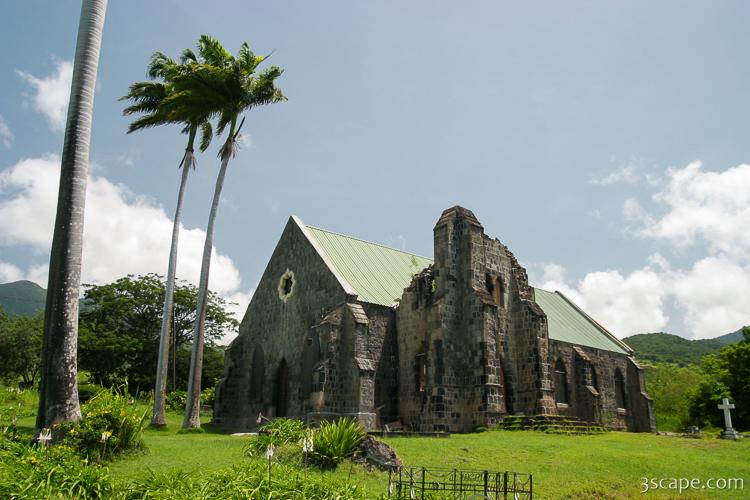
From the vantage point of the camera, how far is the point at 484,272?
25328 mm

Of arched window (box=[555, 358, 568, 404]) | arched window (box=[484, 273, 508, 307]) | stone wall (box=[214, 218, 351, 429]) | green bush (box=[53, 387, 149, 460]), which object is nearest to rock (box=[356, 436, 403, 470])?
green bush (box=[53, 387, 149, 460])

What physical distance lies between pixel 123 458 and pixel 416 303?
14.8m

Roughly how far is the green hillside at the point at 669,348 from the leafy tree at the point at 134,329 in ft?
196

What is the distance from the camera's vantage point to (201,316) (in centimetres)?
2572

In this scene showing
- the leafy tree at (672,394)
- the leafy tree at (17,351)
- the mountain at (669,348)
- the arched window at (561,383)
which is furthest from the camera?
the mountain at (669,348)

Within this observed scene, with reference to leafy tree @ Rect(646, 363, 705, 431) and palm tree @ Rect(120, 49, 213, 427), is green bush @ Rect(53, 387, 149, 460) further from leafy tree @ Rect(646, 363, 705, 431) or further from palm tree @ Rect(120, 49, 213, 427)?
leafy tree @ Rect(646, 363, 705, 431)

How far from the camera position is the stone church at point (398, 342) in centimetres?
2273

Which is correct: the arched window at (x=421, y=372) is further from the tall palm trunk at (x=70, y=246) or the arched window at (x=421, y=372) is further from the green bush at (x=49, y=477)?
the green bush at (x=49, y=477)

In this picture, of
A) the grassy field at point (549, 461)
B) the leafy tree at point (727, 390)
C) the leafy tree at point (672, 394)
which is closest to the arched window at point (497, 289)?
the grassy field at point (549, 461)

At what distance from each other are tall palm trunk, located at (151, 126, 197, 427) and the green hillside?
7099 cm

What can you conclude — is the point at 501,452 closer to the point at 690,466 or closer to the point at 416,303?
the point at 690,466

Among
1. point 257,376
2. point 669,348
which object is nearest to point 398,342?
point 257,376

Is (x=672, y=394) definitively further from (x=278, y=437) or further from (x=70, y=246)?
A: (x=70, y=246)

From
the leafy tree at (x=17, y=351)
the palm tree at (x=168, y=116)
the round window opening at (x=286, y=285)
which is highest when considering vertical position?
the palm tree at (x=168, y=116)
